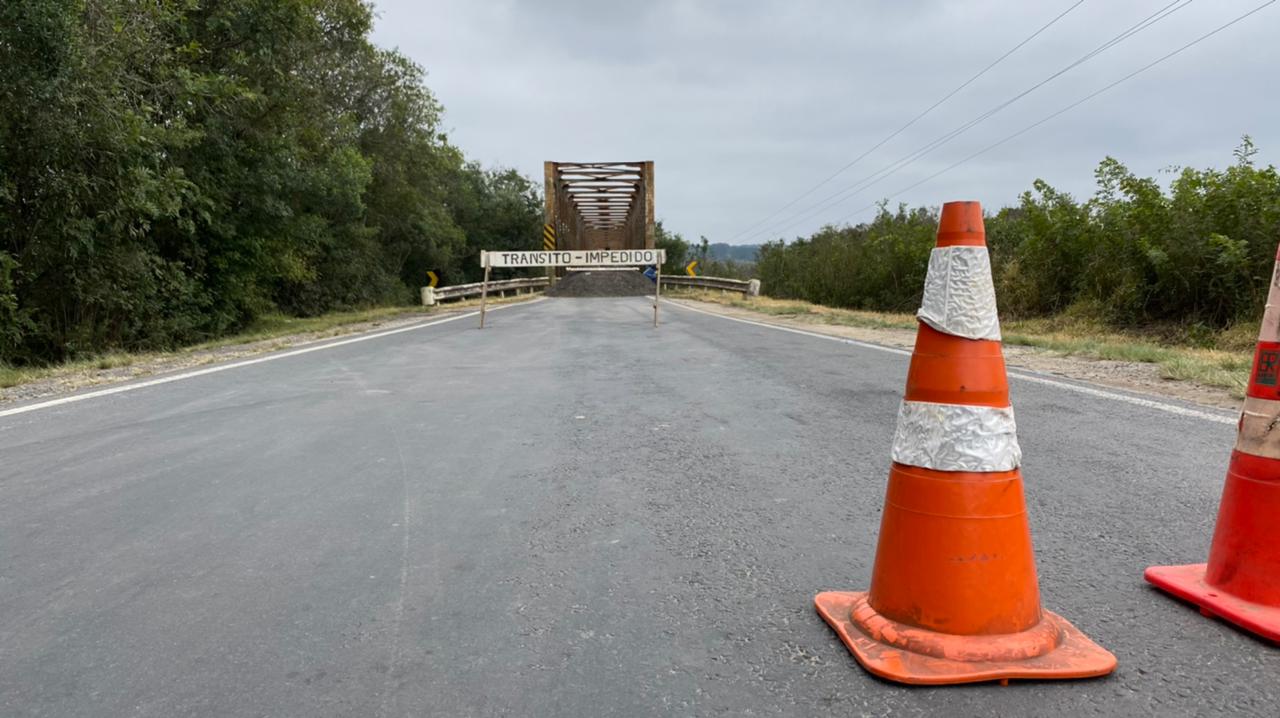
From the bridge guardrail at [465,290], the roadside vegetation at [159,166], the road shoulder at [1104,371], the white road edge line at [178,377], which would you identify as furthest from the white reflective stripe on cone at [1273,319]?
the bridge guardrail at [465,290]

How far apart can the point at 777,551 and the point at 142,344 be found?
13630mm

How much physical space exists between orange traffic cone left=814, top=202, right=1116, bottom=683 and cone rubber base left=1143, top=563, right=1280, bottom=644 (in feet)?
1.62

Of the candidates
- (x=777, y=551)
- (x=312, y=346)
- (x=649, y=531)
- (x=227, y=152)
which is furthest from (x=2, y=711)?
(x=227, y=152)

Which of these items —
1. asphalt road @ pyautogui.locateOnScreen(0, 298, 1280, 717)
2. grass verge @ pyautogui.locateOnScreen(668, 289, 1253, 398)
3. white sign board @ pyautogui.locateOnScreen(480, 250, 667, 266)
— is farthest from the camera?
white sign board @ pyautogui.locateOnScreen(480, 250, 667, 266)

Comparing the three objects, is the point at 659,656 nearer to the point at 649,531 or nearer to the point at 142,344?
the point at 649,531

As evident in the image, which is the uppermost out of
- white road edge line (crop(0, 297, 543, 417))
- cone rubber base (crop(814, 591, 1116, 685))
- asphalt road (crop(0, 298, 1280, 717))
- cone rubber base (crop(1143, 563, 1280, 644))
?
cone rubber base (crop(1143, 563, 1280, 644))

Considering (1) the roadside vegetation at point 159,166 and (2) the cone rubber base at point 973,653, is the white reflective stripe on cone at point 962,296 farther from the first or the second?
(1) the roadside vegetation at point 159,166

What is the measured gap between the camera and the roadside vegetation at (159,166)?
10.6 metres

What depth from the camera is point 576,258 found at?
52.9 ft

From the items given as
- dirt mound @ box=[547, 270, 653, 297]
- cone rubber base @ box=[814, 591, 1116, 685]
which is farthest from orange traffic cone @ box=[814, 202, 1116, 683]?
dirt mound @ box=[547, 270, 653, 297]

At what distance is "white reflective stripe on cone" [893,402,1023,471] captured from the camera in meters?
2.36

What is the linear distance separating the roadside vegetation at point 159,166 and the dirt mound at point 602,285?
36.5 ft

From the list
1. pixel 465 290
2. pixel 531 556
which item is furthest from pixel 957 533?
pixel 465 290

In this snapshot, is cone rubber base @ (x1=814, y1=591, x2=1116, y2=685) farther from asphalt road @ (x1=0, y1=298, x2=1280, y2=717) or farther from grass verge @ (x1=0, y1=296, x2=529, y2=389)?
grass verge @ (x1=0, y1=296, x2=529, y2=389)
